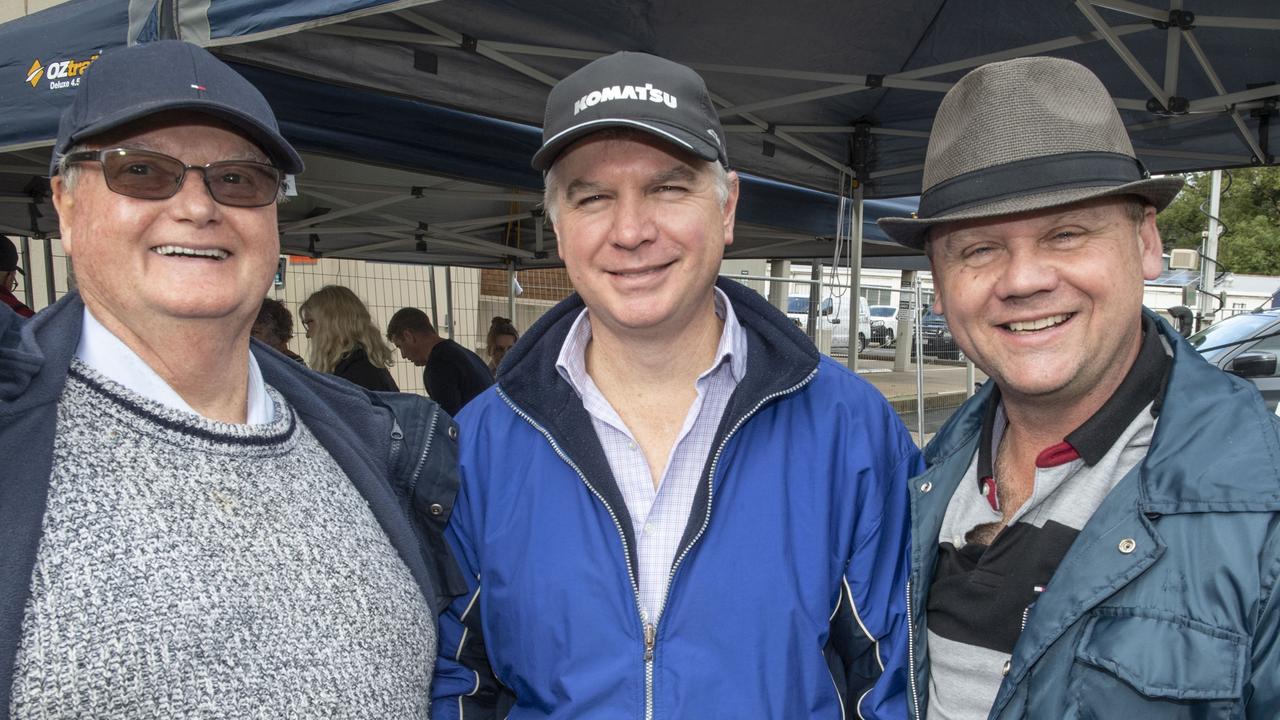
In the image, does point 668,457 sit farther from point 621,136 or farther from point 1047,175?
point 1047,175

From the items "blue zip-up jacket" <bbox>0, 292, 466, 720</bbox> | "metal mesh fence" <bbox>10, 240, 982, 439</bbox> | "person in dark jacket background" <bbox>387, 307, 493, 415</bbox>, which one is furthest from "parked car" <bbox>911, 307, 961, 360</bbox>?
"blue zip-up jacket" <bbox>0, 292, 466, 720</bbox>

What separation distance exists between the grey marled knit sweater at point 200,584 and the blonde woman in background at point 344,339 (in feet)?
12.6

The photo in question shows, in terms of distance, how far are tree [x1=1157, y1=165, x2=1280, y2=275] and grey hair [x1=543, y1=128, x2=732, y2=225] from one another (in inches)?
1044

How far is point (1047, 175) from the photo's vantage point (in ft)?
5.23

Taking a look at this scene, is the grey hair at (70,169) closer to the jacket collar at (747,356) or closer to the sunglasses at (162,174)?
the sunglasses at (162,174)

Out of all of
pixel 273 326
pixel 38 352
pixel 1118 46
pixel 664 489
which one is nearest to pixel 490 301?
pixel 273 326

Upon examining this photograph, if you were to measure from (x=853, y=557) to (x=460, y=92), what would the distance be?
9.57 ft

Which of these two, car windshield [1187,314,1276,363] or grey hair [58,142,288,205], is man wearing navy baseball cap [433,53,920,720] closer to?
grey hair [58,142,288,205]

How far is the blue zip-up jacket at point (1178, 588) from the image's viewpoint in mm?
1274

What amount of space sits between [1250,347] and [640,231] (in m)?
6.42

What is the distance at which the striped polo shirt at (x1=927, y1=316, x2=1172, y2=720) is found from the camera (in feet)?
5.16

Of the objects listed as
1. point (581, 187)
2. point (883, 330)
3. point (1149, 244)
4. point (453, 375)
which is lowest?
point (883, 330)

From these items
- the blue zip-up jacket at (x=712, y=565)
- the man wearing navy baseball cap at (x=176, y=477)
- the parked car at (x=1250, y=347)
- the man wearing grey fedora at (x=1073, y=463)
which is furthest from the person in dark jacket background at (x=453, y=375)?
the parked car at (x=1250, y=347)

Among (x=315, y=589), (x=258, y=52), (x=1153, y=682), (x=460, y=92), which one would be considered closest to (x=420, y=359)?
(x=460, y=92)
